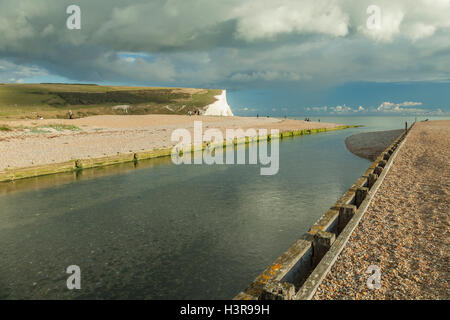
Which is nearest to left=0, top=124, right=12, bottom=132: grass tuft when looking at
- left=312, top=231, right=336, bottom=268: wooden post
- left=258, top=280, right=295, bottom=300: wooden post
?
left=312, top=231, right=336, bottom=268: wooden post

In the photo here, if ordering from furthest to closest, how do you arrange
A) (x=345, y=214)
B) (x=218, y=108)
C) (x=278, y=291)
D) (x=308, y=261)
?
1. (x=218, y=108)
2. (x=345, y=214)
3. (x=308, y=261)
4. (x=278, y=291)

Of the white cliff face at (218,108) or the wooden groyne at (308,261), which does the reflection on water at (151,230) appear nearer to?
the wooden groyne at (308,261)

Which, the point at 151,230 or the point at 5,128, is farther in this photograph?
the point at 5,128

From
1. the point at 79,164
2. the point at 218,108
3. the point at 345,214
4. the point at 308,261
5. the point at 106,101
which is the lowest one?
the point at 308,261

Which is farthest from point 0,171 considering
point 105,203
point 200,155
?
point 200,155

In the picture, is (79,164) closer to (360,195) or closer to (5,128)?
(360,195)

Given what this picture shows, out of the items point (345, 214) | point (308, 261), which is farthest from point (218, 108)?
point (308, 261)

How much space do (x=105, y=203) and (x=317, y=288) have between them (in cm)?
1182

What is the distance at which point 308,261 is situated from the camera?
20.3 ft

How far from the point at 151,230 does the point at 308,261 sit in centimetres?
642

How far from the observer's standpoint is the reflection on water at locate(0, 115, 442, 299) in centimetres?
714

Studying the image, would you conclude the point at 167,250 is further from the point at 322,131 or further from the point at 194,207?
the point at 322,131

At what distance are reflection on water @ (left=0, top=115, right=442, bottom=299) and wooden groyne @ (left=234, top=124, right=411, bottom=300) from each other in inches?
76.4

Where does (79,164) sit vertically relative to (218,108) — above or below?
below
